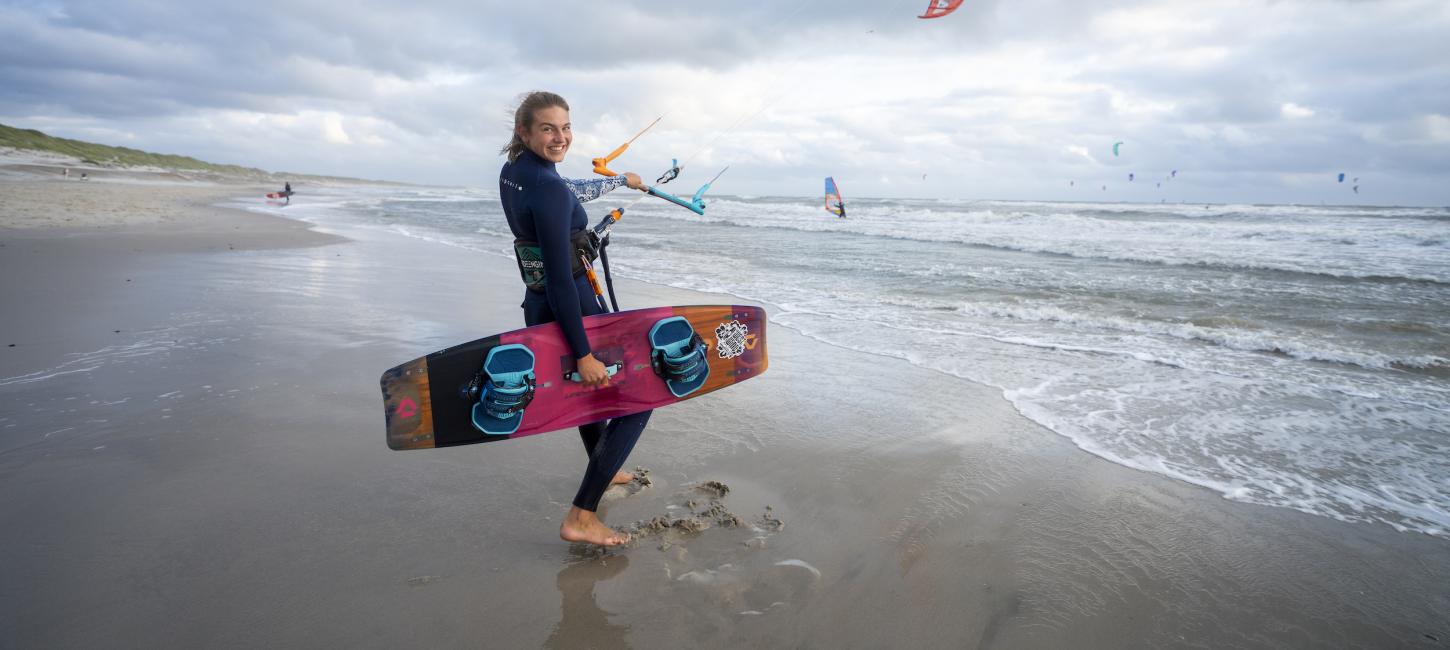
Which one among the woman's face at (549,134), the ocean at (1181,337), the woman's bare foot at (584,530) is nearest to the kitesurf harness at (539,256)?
the woman's face at (549,134)

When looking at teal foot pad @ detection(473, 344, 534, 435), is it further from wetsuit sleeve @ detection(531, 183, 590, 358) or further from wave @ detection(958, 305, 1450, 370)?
wave @ detection(958, 305, 1450, 370)

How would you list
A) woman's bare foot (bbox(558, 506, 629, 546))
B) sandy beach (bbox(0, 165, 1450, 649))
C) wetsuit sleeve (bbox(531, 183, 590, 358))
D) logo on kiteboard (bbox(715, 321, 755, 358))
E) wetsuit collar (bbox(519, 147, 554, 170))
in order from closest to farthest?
sandy beach (bbox(0, 165, 1450, 649)) < wetsuit sleeve (bbox(531, 183, 590, 358)) < wetsuit collar (bbox(519, 147, 554, 170)) < woman's bare foot (bbox(558, 506, 629, 546)) < logo on kiteboard (bbox(715, 321, 755, 358))

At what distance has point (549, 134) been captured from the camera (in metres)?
2.54

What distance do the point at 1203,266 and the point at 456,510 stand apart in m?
16.6

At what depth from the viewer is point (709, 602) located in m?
2.42

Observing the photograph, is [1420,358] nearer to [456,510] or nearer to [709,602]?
[709,602]

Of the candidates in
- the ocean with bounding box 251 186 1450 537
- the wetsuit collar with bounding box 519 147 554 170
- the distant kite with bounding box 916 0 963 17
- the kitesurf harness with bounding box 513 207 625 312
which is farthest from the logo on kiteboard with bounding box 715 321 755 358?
the distant kite with bounding box 916 0 963 17

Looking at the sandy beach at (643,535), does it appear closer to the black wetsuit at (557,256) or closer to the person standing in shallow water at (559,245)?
the person standing in shallow water at (559,245)

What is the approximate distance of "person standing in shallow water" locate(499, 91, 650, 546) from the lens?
242 centimetres

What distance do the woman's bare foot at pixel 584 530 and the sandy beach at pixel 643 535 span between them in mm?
92

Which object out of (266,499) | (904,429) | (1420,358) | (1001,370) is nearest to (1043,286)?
(1420,358)

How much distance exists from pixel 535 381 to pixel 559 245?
69 cm

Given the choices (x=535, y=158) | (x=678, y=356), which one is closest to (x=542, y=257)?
(x=535, y=158)

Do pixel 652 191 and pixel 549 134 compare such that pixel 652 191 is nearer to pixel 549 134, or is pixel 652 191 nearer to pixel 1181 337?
pixel 549 134
